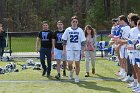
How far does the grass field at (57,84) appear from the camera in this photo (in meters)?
12.7

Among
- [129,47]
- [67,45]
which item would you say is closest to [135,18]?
[129,47]

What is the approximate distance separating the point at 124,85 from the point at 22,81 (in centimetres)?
339

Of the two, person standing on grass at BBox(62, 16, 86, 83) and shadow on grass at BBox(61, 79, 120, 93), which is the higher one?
person standing on grass at BBox(62, 16, 86, 83)

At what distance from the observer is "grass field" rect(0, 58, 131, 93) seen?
12664mm

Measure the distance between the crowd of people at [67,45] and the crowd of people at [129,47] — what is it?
1.15 meters

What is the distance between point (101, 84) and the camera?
1381 centimetres

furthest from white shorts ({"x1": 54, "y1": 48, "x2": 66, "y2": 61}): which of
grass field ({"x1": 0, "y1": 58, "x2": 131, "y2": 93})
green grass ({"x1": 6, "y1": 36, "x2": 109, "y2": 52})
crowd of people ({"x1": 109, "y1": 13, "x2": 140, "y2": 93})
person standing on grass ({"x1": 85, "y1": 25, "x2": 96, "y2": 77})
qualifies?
green grass ({"x1": 6, "y1": 36, "x2": 109, "y2": 52})

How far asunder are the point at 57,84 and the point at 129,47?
10.2ft

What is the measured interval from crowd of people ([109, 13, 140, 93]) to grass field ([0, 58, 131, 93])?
0.38m

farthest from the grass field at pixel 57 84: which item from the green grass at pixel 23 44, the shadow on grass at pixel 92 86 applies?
the green grass at pixel 23 44

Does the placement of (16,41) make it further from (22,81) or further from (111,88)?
(111,88)

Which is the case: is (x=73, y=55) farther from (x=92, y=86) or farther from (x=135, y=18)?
(x=135, y=18)

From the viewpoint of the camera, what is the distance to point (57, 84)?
13.8m

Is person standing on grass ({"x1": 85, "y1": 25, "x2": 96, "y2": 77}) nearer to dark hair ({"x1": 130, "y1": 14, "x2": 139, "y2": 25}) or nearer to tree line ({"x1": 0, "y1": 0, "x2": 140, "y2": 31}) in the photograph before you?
dark hair ({"x1": 130, "y1": 14, "x2": 139, "y2": 25})
